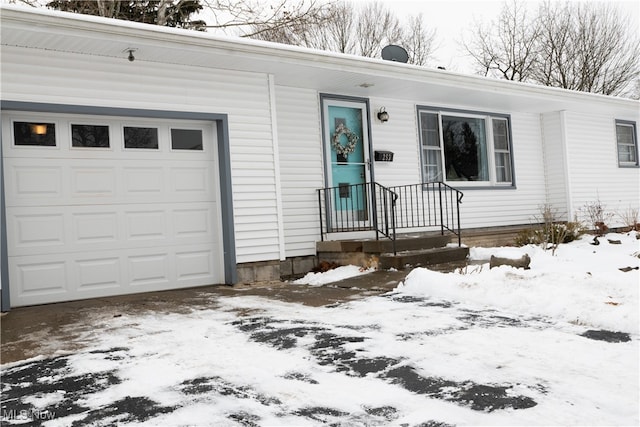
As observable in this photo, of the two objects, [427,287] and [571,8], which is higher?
[571,8]

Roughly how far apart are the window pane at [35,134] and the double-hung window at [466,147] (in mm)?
6162

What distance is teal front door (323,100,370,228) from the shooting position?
8.74 m

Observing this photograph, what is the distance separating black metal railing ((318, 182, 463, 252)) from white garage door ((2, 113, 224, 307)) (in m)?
2.03

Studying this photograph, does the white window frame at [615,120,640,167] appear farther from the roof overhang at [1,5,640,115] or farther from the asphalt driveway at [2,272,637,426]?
the asphalt driveway at [2,272,637,426]

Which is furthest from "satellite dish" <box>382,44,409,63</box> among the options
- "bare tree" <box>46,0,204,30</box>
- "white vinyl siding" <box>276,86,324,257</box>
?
"bare tree" <box>46,0,204,30</box>

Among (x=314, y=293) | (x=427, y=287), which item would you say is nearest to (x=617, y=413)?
(x=427, y=287)

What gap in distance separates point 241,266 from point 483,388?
16.1 ft

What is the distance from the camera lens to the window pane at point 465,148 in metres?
10.3

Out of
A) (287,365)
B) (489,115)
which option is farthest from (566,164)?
(287,365)

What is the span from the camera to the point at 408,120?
9.66m

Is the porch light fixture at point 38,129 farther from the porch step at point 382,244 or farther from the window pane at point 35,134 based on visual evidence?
the porch step at point 382,244

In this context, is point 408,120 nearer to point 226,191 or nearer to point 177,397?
point 226,191

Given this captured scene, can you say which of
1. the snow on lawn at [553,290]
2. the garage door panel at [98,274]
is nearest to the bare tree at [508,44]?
the snow on lawn at [553,290]

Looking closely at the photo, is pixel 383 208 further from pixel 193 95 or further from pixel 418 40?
pixel 418 40
